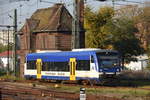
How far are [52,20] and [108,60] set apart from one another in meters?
→ 32.5

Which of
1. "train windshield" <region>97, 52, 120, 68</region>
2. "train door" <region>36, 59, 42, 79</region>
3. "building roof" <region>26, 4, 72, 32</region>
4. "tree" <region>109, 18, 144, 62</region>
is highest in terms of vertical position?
"building roof" <region>26, 4, 72, 32</region>

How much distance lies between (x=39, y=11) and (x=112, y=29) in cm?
2070

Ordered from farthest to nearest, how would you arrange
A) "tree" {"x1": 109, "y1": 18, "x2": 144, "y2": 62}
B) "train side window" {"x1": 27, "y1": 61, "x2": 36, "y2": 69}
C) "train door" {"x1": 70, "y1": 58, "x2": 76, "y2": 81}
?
"tree" {"x1": 109, "y1": 18, "x2": 144, "y2": 62} < "train side window" {"x1": 27, "y1": 61, "x2": 36, "y2": 69} < "train door" {"x1": 70, "y1": 58, "x2": 76, "y2": 81}

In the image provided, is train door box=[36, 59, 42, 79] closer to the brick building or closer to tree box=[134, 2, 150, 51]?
the brick building

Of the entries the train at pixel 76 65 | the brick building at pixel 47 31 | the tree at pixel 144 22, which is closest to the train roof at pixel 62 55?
the train at pixel 76 65

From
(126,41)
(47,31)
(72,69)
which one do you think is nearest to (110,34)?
(126,41)

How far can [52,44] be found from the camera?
62.9 metres

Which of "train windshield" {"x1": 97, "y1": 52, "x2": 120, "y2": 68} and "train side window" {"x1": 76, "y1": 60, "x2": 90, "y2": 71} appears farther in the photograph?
"train side window" {"x1": 76, "y1": 60, "x2": 90, "y2": 71}

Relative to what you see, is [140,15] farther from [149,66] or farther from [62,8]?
[149,66]

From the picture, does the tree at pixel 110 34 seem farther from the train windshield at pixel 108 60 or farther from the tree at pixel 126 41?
the train windshield at pixel 108 60

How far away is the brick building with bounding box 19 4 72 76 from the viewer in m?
62.0

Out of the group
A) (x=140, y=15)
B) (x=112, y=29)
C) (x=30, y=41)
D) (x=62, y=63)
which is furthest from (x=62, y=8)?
(x=62, y=63)

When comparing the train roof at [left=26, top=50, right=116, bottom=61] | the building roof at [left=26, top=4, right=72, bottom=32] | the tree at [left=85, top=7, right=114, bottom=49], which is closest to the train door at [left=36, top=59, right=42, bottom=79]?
the train roof at [left=26, top=50, right=116, bottom=61]

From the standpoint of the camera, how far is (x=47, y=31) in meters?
62.4
